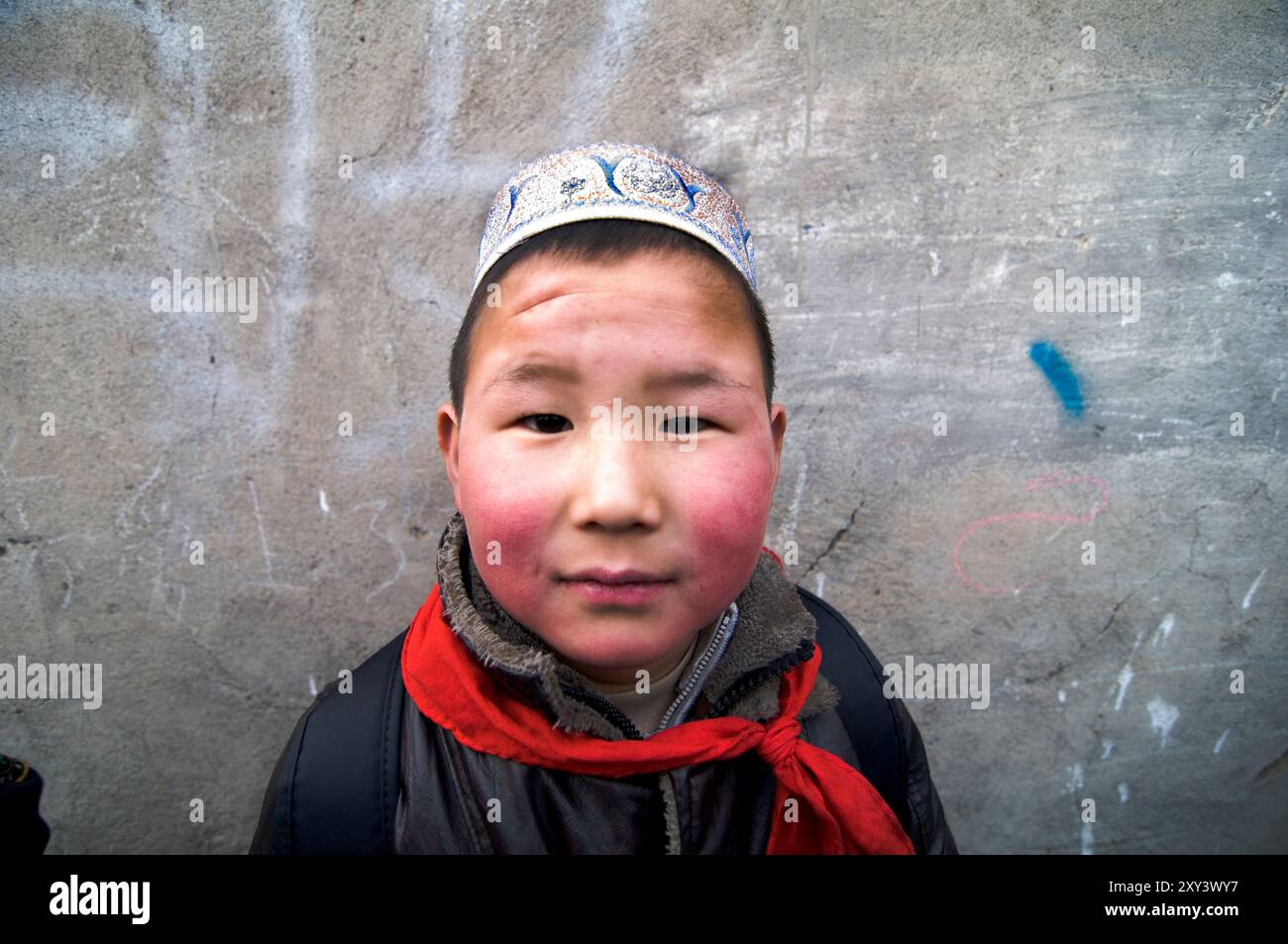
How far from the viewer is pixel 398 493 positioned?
6.86 feet

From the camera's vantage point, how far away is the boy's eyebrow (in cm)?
110

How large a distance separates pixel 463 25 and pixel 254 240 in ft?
2.60

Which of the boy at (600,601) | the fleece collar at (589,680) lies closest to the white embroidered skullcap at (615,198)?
the boy at (600,601)

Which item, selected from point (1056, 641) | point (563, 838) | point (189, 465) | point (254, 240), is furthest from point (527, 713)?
point (1056, 641)

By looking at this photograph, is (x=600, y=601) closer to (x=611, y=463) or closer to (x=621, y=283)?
(x=611, y=463)

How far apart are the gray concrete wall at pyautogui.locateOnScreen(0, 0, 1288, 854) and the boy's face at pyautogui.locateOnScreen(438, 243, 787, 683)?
984mm

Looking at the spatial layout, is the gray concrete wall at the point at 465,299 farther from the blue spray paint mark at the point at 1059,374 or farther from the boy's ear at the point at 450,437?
the boy's ear at the point at 450,437

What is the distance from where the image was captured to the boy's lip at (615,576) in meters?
1.08

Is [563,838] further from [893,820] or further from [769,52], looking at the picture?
[769,52]

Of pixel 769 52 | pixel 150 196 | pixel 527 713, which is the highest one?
pixel 769 52

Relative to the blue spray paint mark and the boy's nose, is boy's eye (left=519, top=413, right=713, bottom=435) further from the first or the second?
the blue spray paint mark

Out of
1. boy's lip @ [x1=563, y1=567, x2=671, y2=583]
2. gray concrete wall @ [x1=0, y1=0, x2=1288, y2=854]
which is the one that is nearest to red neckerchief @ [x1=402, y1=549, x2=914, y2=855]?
boy's lip @ [x1=563, y1=567, x2=671, y2=583]

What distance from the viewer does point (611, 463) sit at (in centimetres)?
105

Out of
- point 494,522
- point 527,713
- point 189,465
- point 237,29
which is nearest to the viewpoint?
point 494,522
